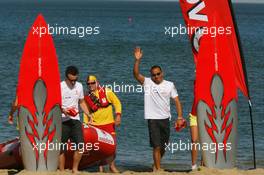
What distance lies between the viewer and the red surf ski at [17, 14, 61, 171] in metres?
12.7

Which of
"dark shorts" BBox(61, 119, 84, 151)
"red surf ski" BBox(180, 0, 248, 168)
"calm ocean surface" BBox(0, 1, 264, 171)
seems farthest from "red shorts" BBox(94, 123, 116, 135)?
"calm ocean surface" BBox(0, 1, 264, 171)

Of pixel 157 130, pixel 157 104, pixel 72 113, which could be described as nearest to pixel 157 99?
pixel 157 104

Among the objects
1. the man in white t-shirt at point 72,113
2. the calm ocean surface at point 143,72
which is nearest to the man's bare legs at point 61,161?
the man in white t-shirt at point 72,113

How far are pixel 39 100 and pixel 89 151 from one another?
55.4 inches

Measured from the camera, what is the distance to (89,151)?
1374 centimetres

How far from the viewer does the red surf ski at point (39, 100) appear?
12.7m

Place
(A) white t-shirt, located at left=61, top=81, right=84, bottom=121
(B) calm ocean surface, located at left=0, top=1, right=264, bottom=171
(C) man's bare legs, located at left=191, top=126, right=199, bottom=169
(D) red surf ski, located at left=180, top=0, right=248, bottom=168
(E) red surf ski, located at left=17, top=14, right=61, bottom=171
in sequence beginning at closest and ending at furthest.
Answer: (E) red surf ski, located at left=17, top=14, right=61, bottom=171, (A) white t-shirt, located at left=61, top=81, right=84, bottom=121, (D) red surf ski, located at left=180, top=0, right=248, bottom=168, (C) man's bare legs, located at left=191, top=126, right=199, bottom=169, (B) calm ocean surface, located at left=0, top=1, right=264, bottom=171

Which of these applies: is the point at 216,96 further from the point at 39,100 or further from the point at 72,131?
the point at 39,100

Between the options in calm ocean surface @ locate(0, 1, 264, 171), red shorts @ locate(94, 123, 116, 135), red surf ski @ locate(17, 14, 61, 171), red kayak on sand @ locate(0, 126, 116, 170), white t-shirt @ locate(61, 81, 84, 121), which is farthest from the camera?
calm ocean surface @ locate(0, 1, 264, 171)

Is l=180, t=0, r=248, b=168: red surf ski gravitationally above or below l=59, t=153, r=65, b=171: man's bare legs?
above

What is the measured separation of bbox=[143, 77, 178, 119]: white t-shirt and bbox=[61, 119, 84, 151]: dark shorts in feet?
3.21

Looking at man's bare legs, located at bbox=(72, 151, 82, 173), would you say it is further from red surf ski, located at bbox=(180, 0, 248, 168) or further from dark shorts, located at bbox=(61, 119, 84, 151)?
red surf ski, located at bbox=(180, 0, 248, 168)

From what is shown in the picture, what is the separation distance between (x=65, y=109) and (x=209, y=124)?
204 centimetres

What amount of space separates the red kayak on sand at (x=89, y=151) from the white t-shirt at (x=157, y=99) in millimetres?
1071
